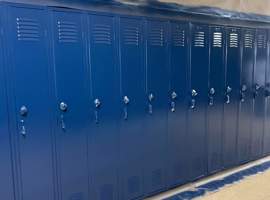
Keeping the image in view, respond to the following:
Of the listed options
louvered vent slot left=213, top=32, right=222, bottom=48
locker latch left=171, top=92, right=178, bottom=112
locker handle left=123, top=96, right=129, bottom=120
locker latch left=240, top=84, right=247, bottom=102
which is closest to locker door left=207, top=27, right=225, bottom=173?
louvered vent slot left=213, top=32, right=222, bottom=48

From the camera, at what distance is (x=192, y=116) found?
3.63 metres

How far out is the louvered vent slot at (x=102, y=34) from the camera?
2.75 meters

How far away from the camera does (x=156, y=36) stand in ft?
10.5

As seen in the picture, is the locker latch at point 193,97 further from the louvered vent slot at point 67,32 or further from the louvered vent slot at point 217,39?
the louvered vent slot at point 67,32

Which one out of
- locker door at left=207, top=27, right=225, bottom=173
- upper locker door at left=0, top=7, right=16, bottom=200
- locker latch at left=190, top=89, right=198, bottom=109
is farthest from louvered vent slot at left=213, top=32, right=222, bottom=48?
upper locker door at left=0, top=7, right=16, bottom=200

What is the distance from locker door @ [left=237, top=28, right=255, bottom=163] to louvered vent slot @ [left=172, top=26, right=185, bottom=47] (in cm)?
105

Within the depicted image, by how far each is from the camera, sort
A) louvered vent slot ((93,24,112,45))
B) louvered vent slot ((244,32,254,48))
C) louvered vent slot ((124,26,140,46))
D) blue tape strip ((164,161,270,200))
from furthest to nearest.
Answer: louvered vent slot ((244,32,254,48)) < blue tape strip ((164,161,270,200)) < louvered vent slot ((124,26,140,46)) < louvered vent slot ((93,24,112,45))

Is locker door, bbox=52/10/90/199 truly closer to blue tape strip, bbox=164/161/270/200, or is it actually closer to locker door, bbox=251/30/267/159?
blue tape strip, bbox=164/161/270/200

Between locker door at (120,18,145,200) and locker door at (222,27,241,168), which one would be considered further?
locker door at (222,27,241,168)

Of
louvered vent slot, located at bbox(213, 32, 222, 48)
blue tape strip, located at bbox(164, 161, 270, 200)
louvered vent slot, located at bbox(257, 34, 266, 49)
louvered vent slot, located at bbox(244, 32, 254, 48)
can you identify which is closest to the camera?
blue tape strip, located at bbox(164, 161, 270, 200)

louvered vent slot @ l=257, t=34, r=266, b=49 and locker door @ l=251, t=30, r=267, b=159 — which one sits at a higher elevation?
louvered vent slot @ l=257, t=34, r=266, b=49

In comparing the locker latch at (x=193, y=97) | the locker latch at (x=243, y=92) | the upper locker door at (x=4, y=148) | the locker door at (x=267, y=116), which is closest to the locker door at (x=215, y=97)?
the locker latch at (x=193, y=97)

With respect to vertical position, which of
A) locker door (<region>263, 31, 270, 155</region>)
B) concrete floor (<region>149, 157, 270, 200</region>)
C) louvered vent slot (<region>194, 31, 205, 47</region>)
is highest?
louvered vent slot (<region>194, 31, 205, 47</region>)

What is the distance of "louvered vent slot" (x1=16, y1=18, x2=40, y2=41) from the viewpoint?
2.30 m
